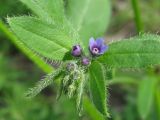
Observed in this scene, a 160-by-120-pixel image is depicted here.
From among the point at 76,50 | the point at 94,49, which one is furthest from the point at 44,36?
the point at 94,49

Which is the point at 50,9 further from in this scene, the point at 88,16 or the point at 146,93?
the point at 146,93

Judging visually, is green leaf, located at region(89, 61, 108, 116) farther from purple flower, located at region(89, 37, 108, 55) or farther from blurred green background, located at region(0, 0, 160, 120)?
blurred green background, located at region(0, 0, 160, 120)

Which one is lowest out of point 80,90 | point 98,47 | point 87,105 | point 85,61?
point 87,105

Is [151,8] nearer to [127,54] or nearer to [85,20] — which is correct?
[85,20]

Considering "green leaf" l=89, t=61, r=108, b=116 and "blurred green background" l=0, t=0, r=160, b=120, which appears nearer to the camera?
"green leaf" l=89, t=61, r=108, b=116

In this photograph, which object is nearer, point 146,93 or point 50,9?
point 50,9

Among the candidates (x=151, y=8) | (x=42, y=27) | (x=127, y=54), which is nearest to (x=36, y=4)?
(x=42, y=27)

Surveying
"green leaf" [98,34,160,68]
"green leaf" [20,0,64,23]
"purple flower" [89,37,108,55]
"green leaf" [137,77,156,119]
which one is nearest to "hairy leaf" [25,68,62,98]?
"purple flower" [89,37,108,55]
